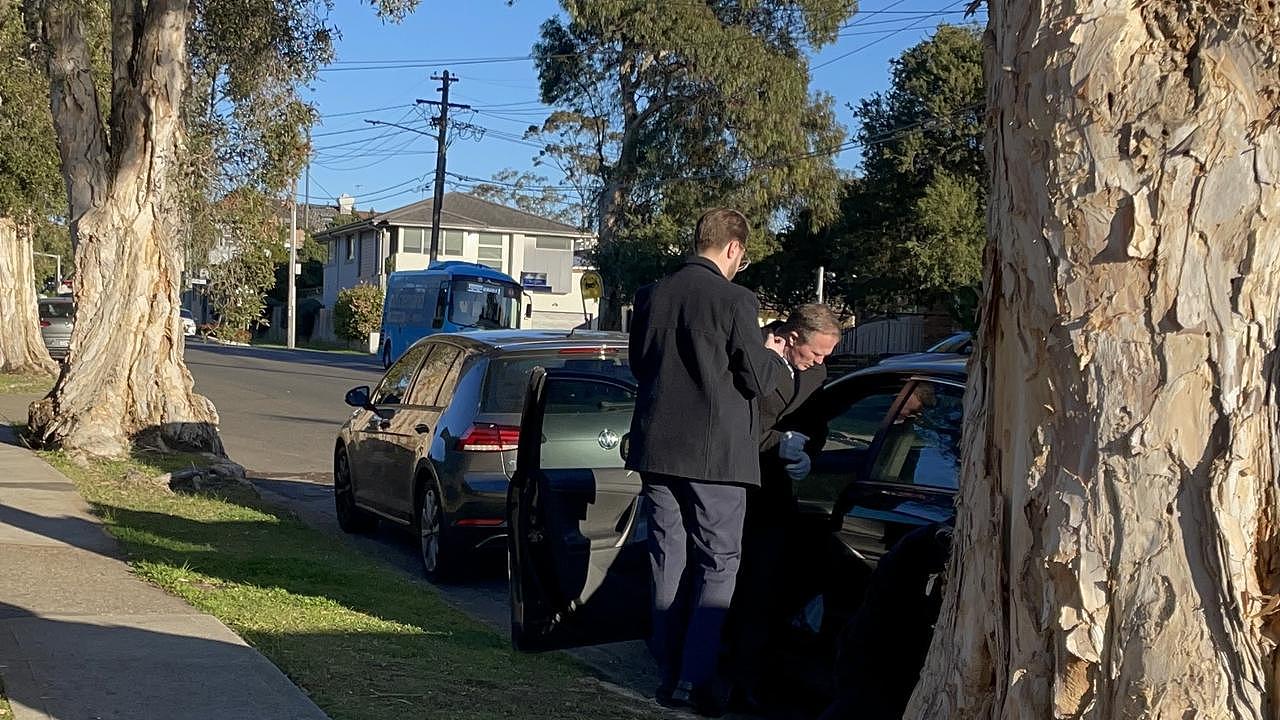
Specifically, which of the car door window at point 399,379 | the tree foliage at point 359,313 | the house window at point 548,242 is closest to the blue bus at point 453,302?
the tree foliage at point 359,313

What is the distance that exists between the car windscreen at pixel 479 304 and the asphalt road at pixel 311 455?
3084 mm

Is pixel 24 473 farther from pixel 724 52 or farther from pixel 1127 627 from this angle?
Result: pixel 724 52

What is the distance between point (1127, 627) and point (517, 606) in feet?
12.6

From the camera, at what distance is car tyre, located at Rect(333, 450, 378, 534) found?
34.1 feet

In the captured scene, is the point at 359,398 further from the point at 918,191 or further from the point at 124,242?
the point at 918,191

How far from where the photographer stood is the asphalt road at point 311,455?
684 centimetres

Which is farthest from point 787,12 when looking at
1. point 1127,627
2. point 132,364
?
Answer: point 1127,627

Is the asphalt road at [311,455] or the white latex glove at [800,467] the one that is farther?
the asphalt road at [311,455]

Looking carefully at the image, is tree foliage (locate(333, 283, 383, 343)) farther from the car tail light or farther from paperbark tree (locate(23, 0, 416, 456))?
the car tail light

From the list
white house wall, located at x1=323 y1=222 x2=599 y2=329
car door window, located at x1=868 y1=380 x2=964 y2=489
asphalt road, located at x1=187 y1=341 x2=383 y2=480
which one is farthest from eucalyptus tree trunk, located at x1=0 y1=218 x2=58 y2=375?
white house wall, located at x1=323 y1=222 x2=599 y2=329

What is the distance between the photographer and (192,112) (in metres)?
18.2

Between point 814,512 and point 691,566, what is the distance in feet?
1.69

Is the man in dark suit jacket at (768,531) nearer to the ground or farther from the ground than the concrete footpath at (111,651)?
farther from the ground

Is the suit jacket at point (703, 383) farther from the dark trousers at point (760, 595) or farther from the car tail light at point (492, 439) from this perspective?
the car tail light at point (492, 439)
